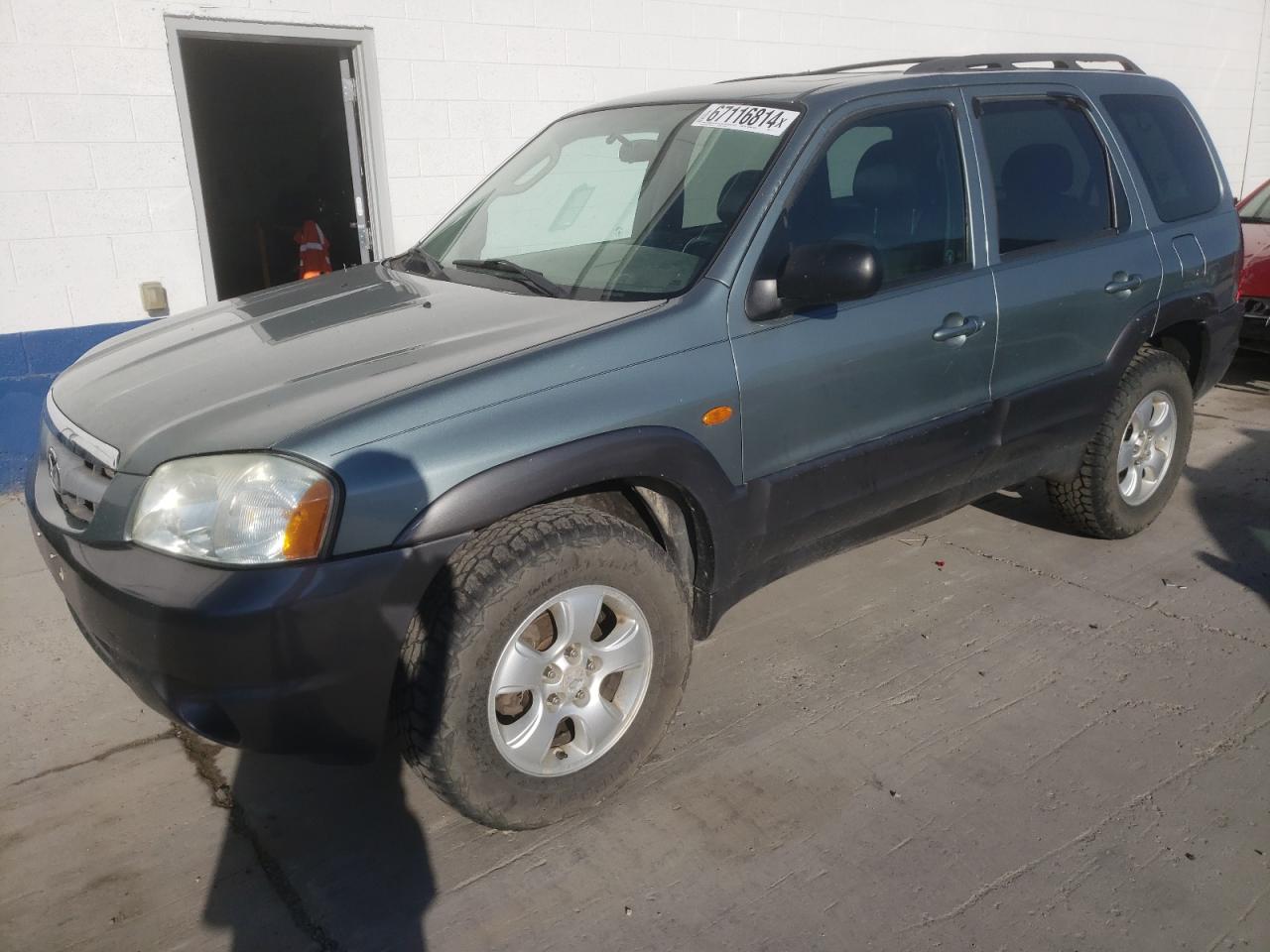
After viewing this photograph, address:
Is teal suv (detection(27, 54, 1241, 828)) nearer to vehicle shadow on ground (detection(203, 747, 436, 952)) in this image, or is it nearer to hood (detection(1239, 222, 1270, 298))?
vehicle shadow on ground (detection(203, 747, 436, 952))

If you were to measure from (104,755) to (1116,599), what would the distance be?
3587 mm

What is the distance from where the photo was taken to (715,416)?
2785 mm

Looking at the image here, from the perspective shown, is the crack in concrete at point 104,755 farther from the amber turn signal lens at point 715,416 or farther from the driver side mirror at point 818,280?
the driver side mirror at point 818,280

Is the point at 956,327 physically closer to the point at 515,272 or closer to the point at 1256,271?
the point at 515,272

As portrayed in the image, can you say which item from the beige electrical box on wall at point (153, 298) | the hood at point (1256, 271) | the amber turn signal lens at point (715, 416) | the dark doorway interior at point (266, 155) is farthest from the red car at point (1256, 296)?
the dark doorway interior at point (266, 155)

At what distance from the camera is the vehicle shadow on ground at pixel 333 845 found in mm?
2371

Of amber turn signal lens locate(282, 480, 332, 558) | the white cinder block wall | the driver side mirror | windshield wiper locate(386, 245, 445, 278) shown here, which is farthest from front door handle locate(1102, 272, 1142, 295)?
the white cinder block wall

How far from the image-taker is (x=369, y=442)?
227 centimetres

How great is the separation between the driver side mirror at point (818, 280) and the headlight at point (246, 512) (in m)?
1.30

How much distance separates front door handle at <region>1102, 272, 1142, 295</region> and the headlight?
3.06 metres

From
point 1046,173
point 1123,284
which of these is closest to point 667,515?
point 1046,173

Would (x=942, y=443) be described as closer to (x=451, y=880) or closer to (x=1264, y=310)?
(x=451, y=880)

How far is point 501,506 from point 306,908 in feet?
3.55

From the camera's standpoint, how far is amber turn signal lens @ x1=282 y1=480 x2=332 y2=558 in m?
2.21
